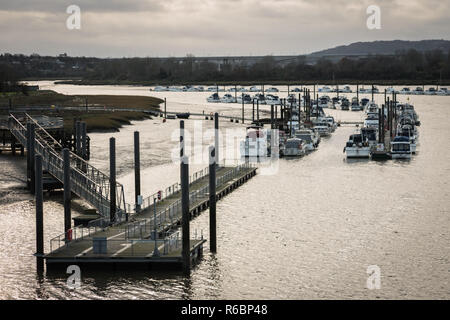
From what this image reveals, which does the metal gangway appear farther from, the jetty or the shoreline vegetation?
the shoreline vegetation

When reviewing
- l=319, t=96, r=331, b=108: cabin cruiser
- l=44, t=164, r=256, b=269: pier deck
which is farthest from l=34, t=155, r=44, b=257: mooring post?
l=319, t=96, r=331, b=108: cabin cruiser

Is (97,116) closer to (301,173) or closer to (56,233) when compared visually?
(301,173)

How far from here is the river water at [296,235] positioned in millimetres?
34062

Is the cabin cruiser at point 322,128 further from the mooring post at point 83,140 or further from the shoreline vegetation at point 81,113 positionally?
the mooring post at point 83,140

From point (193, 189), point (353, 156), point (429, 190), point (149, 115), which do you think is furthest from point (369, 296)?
point (149, 115)

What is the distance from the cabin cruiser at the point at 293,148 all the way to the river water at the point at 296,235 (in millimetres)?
2574

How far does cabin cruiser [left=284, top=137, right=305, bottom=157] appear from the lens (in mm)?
77125

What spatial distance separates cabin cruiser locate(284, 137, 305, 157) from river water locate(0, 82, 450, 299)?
2574mm

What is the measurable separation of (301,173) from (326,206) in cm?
1519

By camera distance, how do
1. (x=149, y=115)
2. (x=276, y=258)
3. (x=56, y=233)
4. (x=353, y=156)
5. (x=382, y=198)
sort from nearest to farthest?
(x=276, y=258) < (x=56, y=233) < (x=382, y=198) < (x=353, y=156) < (x=149, y=115)

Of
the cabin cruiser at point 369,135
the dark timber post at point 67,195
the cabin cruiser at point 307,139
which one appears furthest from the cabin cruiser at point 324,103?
the dark timber post at point 67,195

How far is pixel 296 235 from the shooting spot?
43281 millimetres

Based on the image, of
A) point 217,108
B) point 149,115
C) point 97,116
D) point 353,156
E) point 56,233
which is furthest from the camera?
point 217,108

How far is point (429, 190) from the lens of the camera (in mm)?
57688
